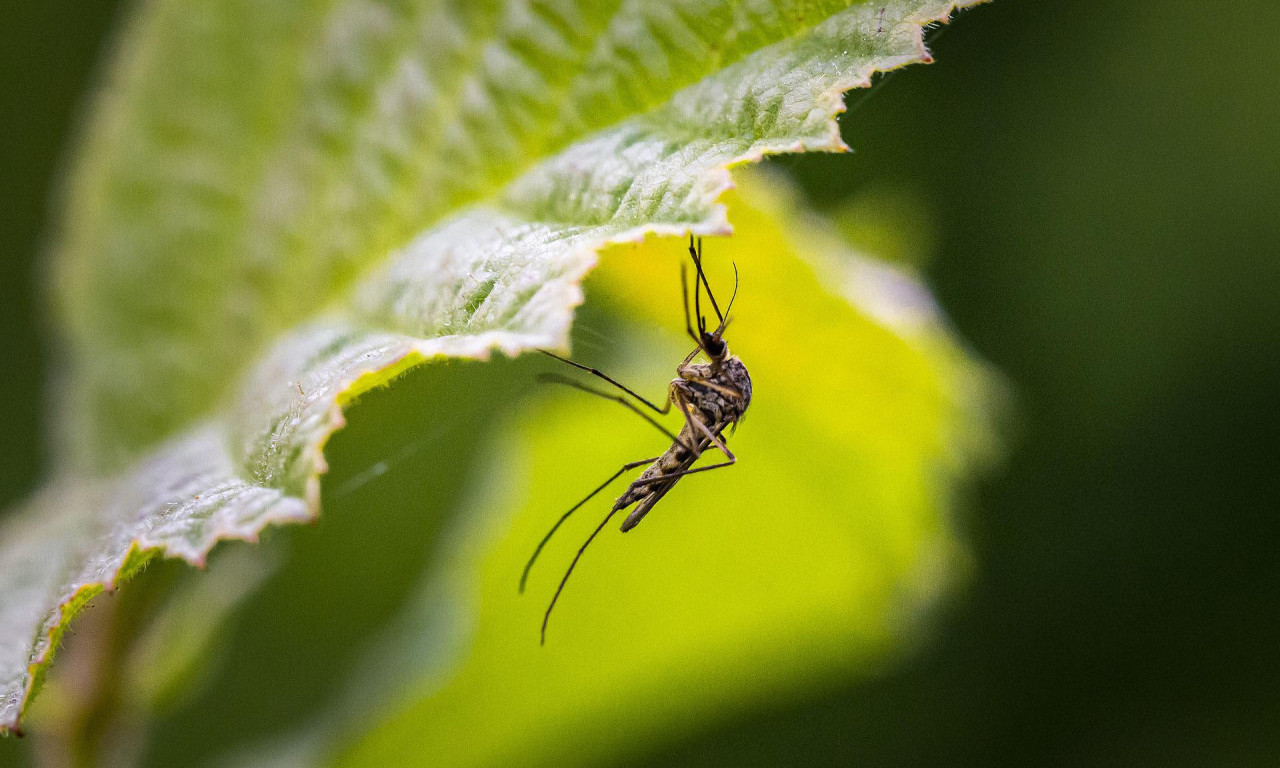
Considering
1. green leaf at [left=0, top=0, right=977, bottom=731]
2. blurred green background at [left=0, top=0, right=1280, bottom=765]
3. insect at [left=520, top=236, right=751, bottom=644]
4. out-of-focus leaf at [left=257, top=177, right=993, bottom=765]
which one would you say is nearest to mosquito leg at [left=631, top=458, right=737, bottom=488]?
insect at [left=520, top=236, right=751, bottom=644]

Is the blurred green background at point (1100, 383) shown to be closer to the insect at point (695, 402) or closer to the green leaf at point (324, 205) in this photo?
the insect at point (695, 402)

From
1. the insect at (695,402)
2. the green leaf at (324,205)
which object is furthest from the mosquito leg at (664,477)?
the green leaf at (324,205)

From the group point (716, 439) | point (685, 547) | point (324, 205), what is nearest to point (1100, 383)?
point (685, 547)

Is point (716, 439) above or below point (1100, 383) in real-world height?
above

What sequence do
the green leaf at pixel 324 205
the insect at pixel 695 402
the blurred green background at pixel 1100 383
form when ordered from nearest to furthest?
1. the green leaf at pixel 324 205
2. the insect at pixel 695 402
3. the blurred green background at pixel 1100 383

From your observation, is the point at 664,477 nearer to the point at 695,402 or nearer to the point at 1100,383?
→ the point at 695,402

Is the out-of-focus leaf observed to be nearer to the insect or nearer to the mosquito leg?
the insect
